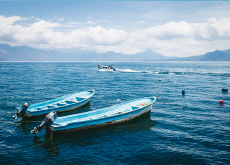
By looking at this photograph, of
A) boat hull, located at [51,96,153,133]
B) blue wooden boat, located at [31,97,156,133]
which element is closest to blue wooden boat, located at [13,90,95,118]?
blue wooden boat, located at [31,97,156,133]

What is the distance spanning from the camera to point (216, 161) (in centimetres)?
1158

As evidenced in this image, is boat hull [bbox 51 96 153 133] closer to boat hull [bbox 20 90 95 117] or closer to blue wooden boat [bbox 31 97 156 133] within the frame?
blue wooden boat [bbox 31 97 156 133]

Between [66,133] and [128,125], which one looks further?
[128,125]

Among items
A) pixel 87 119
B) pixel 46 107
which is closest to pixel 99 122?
pixel 87 119

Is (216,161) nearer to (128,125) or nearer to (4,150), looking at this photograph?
(128,125)

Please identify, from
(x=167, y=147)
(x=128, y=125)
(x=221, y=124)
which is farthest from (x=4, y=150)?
(x=221, y=124)

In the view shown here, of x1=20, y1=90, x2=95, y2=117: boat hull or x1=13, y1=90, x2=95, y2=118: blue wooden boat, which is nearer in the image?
x1=13, y1=90, x2=95, y2=118: blue wooden boat

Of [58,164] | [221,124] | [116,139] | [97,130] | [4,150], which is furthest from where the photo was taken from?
[221,124]

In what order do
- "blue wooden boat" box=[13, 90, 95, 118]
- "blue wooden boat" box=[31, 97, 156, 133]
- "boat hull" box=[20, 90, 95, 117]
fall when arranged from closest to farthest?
"blue wooden boat" box=[31, 97, 156, 133] < "blue wooden boat" box=[13, 90, 95, 118] < "boat hull" box=[20, 90, 95, 117]

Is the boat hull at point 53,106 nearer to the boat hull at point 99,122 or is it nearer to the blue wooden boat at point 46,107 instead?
the blue wooden boat at point 46,107

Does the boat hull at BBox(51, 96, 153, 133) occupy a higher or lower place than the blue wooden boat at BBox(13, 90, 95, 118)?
lower

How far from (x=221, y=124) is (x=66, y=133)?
15.3 m

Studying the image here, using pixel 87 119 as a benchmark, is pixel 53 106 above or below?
above

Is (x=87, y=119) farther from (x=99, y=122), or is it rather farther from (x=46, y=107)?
(x=46, y=107)
